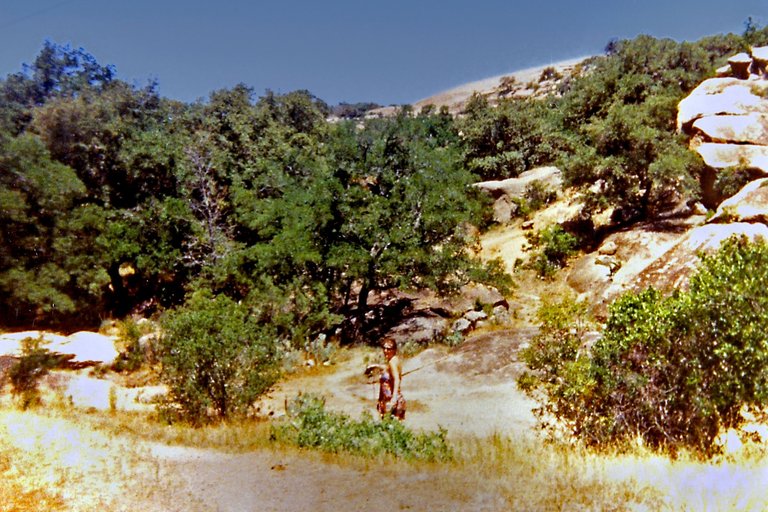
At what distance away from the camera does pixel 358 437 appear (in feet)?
27.4

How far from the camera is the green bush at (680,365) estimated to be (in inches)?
294

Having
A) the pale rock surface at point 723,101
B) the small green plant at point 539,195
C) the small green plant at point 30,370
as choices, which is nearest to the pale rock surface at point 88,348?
the small green plant at point 30,370

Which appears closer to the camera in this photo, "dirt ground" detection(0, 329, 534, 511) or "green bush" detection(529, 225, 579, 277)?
"dirt ground" detection(0, 329, 534, 511)

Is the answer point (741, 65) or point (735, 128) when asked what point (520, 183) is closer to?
point (735, 128)

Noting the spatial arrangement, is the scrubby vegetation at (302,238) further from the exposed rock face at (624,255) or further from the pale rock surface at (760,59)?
the pale rock surface at (760,59)

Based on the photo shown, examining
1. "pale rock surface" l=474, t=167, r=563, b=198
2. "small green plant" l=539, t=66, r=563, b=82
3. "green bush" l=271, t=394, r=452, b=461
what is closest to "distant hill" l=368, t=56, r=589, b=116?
"small green plant" l=539, t=66, r=563, b=82

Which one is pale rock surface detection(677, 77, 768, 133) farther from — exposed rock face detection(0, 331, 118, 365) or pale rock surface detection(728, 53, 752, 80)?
exposed rock face detection(0, 331, 118, 365)

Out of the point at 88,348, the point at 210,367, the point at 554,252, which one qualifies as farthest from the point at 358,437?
the point at 554,252

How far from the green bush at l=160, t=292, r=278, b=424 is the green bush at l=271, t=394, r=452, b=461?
227 cm

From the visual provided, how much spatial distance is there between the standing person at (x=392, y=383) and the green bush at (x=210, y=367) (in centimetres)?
331

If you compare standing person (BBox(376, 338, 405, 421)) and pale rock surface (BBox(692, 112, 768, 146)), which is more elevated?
pale rock surface (BBox(692, 112, 768, 146))

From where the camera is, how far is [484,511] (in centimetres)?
562

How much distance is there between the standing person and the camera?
9169 millimetres

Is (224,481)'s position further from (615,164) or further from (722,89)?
(722,89)
